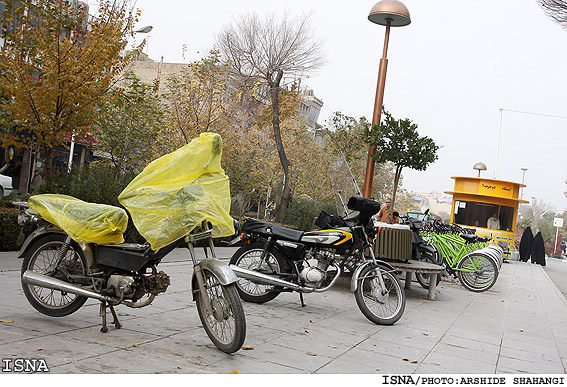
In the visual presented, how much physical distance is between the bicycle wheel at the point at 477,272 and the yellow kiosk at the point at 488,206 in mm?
13924

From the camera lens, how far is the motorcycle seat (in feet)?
25.2

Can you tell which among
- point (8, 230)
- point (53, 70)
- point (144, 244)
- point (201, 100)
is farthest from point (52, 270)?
point (201, 100)

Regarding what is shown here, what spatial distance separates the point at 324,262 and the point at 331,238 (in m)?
0.31

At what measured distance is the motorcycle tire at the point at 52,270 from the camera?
554 cm

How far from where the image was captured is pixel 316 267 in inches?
294

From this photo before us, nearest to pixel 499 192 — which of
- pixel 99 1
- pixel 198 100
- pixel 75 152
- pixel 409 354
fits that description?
pixel 198 100

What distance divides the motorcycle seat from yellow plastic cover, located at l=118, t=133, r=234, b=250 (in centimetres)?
226

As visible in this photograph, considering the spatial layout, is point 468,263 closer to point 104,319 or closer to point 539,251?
point 104,319

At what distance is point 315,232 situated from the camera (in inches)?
305

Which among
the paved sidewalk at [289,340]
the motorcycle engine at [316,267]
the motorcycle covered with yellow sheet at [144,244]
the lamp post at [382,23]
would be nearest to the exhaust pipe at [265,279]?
the motorcycle engine at [316,267]

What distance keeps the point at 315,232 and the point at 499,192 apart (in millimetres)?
20127

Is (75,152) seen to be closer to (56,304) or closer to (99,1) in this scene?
(99,1)

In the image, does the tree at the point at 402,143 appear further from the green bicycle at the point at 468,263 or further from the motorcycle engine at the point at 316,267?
the motorcycle engine at the point at 316,267

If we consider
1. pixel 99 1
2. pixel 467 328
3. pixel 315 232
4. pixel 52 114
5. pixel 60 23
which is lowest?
pixel 467 328
